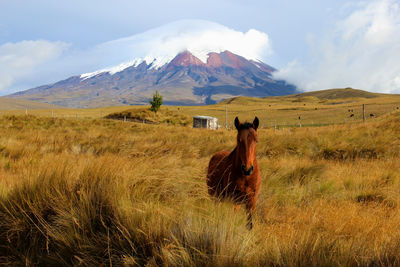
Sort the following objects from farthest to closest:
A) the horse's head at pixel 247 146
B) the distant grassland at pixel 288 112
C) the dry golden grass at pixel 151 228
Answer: the distant grassland at pixel 288 112 → the horse's head at pixel 247 146 → the dry golden grass at pixel 151 228

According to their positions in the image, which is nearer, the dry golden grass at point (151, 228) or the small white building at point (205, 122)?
the dry golden grass at point (151, 228)

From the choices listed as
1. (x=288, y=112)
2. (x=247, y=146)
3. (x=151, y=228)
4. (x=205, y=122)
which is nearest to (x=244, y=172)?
(x=247, y=146)

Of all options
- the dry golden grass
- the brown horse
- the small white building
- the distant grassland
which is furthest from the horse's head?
the small white building

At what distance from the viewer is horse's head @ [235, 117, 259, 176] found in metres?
3.26

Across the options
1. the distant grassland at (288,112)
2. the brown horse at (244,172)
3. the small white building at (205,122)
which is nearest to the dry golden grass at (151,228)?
the brown horse at (244,172)

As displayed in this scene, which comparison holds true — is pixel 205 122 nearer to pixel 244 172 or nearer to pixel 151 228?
pixel 244 172

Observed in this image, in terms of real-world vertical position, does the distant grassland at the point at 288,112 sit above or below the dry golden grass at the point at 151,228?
above

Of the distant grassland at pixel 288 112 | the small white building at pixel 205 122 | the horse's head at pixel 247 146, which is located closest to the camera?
the horse's head at pixel 247 146

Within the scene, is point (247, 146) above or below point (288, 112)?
below

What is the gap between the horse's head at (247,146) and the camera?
10.7ft

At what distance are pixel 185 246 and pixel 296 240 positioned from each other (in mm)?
935

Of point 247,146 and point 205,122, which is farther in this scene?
point 205,122

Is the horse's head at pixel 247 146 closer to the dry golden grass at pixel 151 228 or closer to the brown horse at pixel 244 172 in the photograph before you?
the brown horse at pixel 244 172

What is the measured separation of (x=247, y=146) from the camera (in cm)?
335
